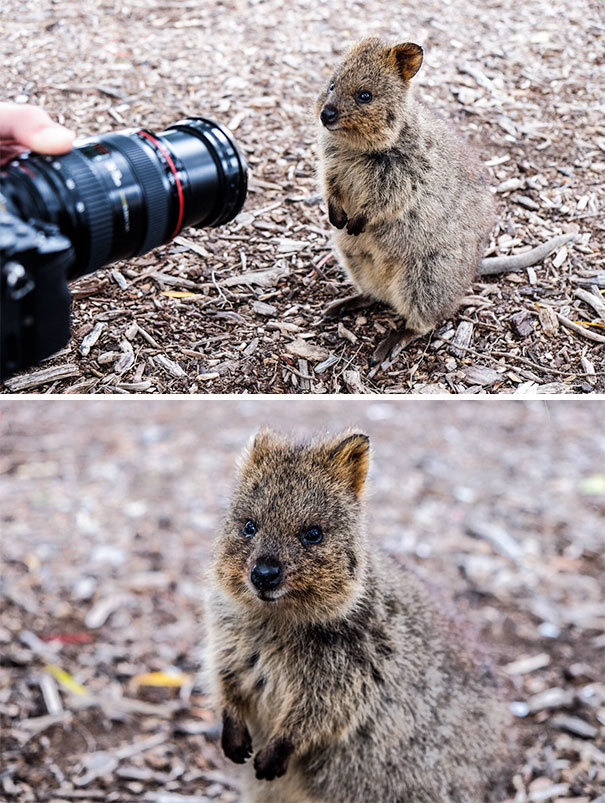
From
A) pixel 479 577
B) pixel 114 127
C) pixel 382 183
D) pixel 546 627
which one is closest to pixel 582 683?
pixel 546 627

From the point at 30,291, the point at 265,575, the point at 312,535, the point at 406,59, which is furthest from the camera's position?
the point at 406,59

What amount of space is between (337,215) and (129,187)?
45.9 inches

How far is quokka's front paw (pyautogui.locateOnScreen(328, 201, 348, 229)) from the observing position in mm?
3750

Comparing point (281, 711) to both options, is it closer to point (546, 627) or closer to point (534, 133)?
point (546, 627)

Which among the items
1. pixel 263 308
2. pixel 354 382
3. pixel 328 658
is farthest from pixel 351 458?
pixel 263 308

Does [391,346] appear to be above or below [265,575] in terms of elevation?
below

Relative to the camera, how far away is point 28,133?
2752 millimetres

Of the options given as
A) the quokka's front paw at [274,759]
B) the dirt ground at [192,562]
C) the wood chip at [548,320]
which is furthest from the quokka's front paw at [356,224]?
the quokka's front paw at [274,759]

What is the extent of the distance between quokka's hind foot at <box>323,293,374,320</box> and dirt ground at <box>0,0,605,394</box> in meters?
0.05

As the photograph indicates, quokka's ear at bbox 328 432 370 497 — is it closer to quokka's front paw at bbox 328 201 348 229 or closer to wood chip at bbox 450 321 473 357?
quokka's front paw at bbox 328 201 348 229

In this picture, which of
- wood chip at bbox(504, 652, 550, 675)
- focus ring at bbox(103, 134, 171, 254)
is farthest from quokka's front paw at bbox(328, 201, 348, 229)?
wood chip at bbox(504, 652, 550, 675)

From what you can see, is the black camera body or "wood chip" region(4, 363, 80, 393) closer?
the black camera body

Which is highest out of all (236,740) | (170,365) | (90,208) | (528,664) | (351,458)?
(90,208)

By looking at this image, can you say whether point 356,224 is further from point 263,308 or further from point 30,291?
point 30,291
